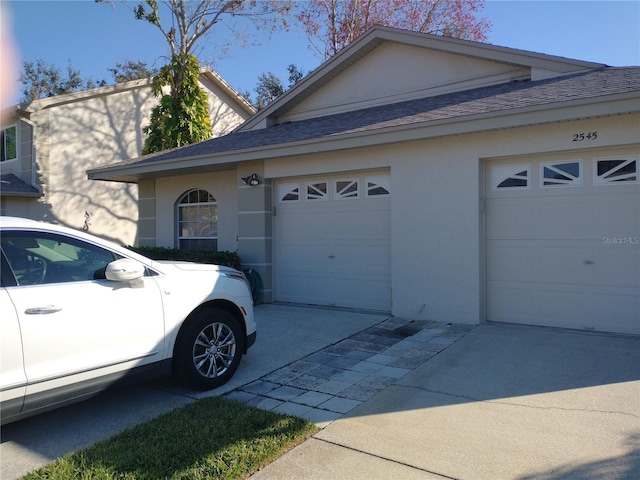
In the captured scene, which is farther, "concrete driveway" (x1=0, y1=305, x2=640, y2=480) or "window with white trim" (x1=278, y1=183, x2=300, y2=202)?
"window with white trim" (x1=278, y1=183, x2=300, y2=202)

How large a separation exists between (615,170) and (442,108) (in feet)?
9.02

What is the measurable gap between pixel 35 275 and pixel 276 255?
6.37m

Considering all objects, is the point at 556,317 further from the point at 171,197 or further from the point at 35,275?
the point at 171,197

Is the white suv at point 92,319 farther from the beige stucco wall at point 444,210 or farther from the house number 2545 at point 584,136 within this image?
the house number 2545 at point 584,136

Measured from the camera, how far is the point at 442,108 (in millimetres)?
8023

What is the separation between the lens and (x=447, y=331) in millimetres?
7094

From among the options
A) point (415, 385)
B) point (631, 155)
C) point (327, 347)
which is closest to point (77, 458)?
point (415, 385)

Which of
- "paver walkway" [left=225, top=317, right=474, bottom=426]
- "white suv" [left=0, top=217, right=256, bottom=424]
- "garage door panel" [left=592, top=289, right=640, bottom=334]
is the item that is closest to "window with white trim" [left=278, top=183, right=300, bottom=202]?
"paver walkway" [left=225, top=317, right=474, bottom=426]

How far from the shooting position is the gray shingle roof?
6.66 metres

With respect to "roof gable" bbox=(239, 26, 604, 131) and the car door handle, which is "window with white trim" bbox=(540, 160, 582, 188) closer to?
"roof gable" bbox=(239, 26, 604, 131)

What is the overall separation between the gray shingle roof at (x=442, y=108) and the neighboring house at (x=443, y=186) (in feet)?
0.19

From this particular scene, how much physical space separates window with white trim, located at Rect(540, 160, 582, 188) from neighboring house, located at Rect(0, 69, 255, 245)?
15.8m

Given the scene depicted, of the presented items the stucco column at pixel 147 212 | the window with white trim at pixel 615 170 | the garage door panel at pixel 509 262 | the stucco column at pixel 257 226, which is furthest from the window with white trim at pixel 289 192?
the window with white trim at pixel 615 170

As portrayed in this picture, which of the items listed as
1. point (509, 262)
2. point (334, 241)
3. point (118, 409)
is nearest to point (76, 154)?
point (334, 241)
